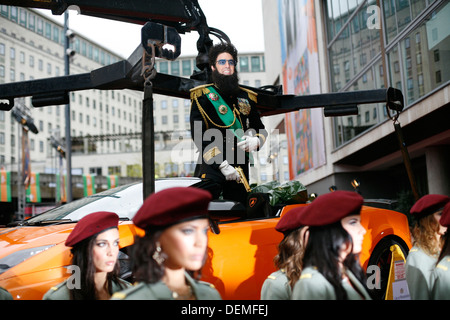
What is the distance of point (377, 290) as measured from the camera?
395 centimetres

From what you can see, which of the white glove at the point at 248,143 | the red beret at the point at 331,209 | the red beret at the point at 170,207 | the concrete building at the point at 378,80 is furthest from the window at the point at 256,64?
the red beret at the point at 170,207

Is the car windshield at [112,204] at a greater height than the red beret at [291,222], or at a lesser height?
greater

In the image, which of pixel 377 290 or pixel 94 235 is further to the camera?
pixel 377 290

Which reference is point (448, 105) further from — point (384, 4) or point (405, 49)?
point (384, 4)

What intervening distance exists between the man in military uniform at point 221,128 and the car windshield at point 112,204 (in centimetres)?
31

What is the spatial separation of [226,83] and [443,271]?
7.20ft

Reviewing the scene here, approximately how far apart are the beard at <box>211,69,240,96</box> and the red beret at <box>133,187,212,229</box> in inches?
89.9

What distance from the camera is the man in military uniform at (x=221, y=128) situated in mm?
3939

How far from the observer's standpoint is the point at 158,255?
73.5 inches

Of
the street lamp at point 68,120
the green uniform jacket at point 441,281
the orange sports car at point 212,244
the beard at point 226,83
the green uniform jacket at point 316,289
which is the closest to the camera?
the green uniform jacket at point 316,289

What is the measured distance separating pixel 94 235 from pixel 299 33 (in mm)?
17947

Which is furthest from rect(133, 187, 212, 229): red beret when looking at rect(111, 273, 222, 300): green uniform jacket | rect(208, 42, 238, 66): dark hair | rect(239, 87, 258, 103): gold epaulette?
rect(239, 87, 258, 103): gold epaulette

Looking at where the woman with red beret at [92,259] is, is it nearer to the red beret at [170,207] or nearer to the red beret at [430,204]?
the red beret at [170,207]
